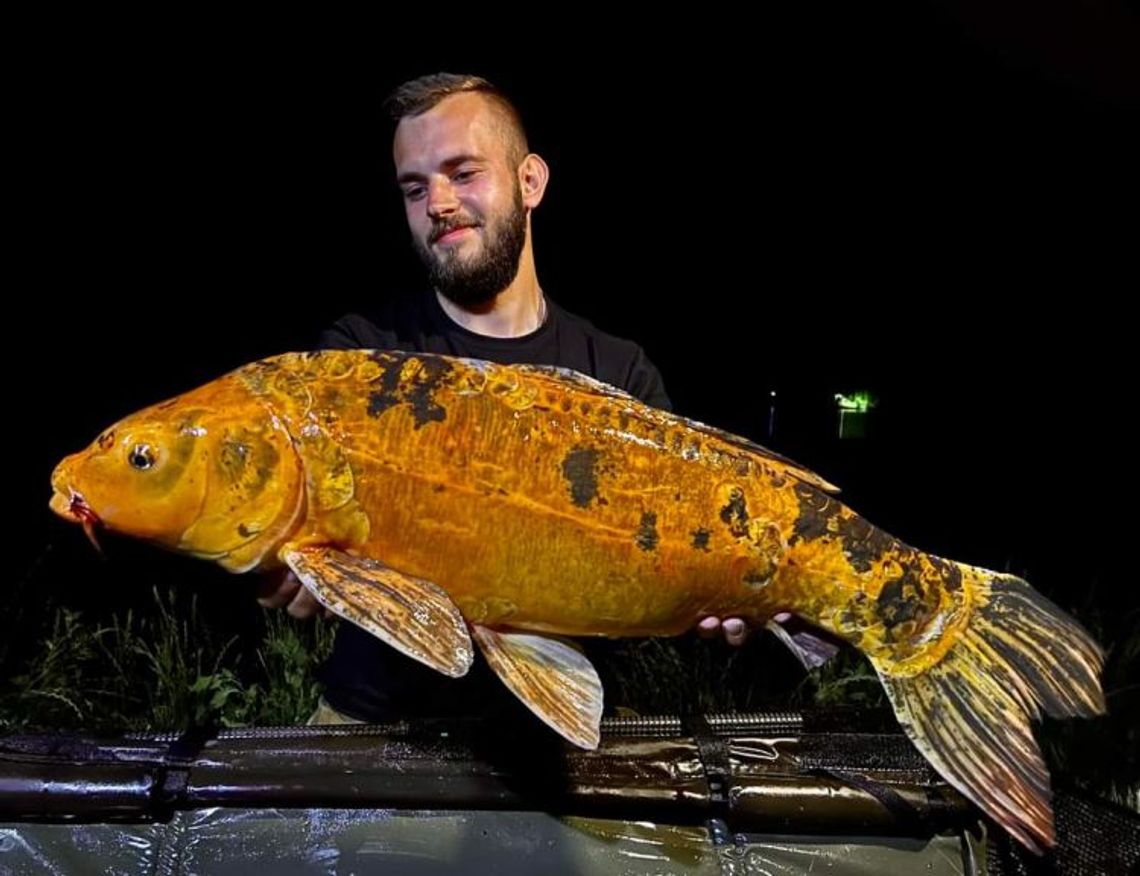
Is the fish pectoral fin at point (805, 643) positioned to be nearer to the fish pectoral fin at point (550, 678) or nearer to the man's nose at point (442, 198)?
the fish pectoral fin at point (550, 678)

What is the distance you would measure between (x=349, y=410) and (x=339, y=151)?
1897cm

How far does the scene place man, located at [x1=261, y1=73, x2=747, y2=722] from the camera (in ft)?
7.55

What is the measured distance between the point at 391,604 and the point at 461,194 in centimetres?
123

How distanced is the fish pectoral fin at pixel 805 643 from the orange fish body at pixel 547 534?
6cm

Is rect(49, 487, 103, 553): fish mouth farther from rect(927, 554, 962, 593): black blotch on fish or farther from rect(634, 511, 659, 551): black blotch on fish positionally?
rect(927, 554, 962, 593): black blotch on fish

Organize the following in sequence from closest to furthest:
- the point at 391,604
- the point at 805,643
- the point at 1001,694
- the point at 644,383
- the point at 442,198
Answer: the point at 391,604, the point at 1001,694, the point at 805,643, the point at 442,198, the point at 644,383

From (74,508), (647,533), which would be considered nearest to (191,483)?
(74,508)

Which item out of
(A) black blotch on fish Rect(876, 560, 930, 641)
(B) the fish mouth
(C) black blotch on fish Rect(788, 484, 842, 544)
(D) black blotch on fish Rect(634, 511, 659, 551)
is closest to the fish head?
(B) the fish mouth

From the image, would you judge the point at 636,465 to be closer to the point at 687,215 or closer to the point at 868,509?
the point at 868,509

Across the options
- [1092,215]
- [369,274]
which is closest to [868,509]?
[369,274]

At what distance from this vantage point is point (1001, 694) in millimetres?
1710

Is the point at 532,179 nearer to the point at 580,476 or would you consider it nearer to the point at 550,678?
the point at 580,476

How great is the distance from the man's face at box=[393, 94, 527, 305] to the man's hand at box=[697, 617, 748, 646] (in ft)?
3.55

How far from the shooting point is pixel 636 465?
166cm
